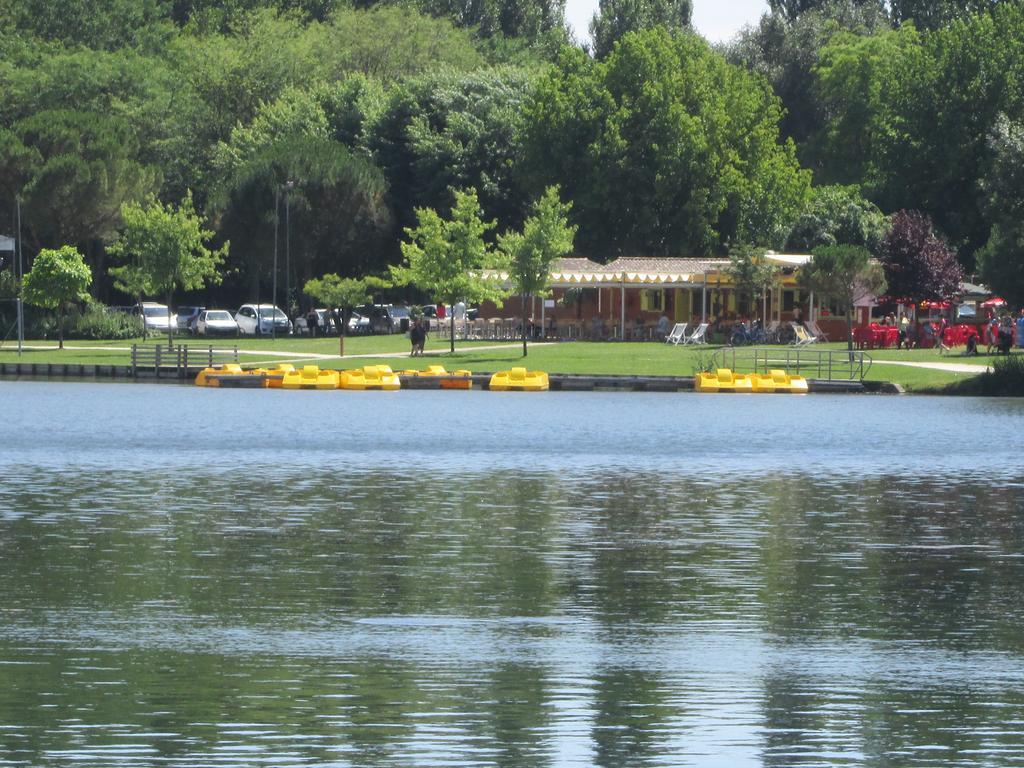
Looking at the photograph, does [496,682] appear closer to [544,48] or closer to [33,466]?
[33,466]

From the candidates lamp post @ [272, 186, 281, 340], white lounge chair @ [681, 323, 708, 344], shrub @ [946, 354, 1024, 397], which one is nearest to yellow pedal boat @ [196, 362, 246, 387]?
lamp post @ [272, 186, 281, 340]

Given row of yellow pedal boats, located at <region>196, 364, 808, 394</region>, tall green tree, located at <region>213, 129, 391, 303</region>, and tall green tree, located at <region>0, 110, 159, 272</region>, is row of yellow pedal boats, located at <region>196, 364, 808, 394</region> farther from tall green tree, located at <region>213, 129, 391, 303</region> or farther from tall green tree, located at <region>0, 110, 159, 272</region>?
tall green tree, located at <region>0, 110, 159, 272</region>

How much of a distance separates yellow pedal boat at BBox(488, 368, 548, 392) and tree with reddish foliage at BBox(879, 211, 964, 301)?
64.1 ft

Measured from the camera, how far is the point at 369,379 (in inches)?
2724

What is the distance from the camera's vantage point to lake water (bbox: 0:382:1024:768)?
1553 centimetres

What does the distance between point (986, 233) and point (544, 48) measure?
65398 mm

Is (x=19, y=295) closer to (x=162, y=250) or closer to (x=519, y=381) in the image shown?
(x=162, y=250)

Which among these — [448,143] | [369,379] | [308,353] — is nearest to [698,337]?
[308,353]

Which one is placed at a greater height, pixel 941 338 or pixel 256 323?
pixel 256 323

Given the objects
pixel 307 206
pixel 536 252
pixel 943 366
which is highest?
pixel 307 206

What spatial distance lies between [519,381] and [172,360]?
614 inches

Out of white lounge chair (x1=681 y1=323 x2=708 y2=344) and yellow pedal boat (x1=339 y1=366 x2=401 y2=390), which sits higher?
white lounge chair (x1=681 y1=323 x2=708 y2=344)

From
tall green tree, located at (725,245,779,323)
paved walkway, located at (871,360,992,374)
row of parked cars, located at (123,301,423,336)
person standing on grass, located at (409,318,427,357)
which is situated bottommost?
paved walkway, located at (871,360,992,374)

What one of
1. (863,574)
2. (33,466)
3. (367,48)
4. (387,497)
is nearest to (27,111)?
(367,48)
